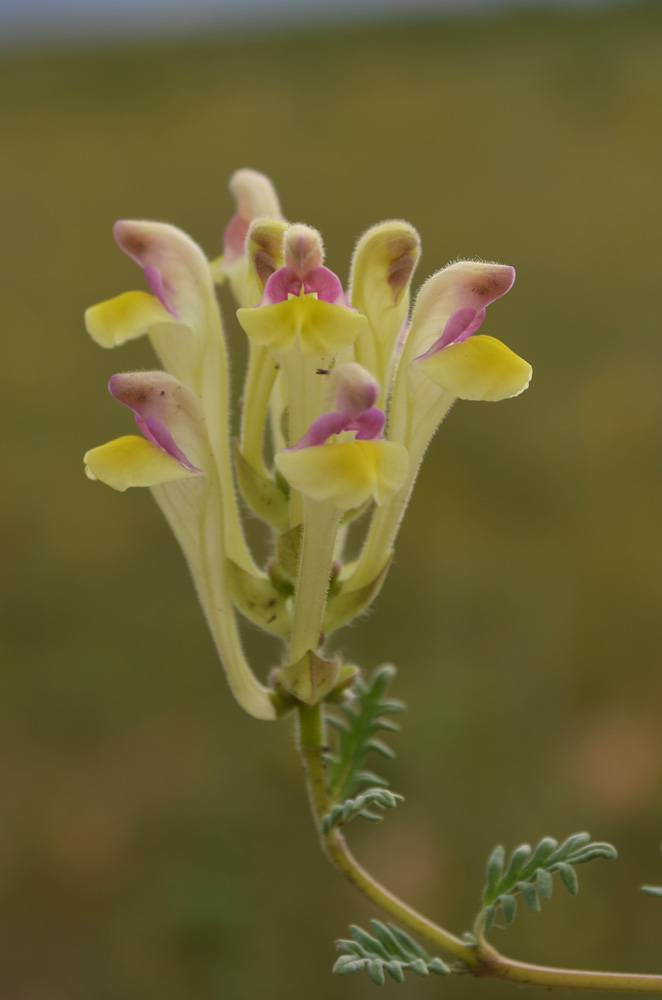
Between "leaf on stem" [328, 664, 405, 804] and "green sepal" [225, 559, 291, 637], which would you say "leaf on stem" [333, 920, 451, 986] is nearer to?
"leaf on stem" [328, 664, 405, 804]

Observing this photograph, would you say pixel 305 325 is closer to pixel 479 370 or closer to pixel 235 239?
pixel 479 370

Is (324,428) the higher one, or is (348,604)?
(324,428)

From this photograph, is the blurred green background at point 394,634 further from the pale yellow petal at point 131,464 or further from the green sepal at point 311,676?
the pale yellow petal at point 131,464

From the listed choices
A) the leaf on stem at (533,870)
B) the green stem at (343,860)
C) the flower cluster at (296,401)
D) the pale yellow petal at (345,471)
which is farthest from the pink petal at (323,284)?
the leaf on stem at (533,870)

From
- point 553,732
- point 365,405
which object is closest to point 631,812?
point 553,732

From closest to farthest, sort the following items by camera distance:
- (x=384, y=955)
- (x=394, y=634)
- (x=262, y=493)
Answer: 1. (x=384, y=955)
2. (x=262, y=493)
3. (x=394, y=634)

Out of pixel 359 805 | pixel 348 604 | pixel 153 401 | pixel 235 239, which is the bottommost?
pixel 359 805

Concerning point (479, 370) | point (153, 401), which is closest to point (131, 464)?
point (153, 401)

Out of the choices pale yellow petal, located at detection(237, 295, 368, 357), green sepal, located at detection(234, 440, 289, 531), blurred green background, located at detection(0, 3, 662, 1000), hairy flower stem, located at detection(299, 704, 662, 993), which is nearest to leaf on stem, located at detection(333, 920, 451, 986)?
hairy flower stem, located at detection(299, 704, 662, 993)
